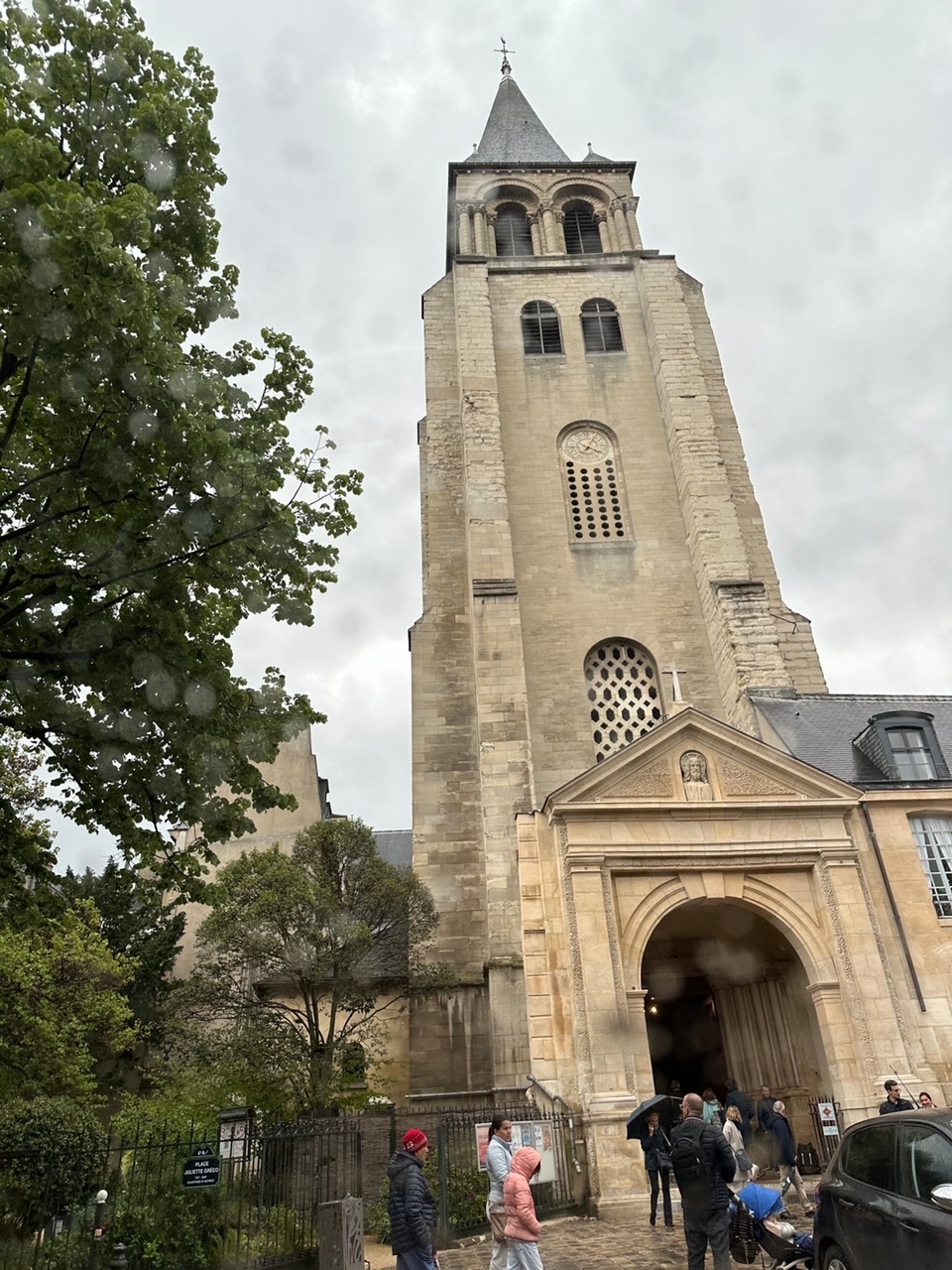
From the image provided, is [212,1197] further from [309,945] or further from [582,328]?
[582,328]

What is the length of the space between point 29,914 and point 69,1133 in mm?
4077

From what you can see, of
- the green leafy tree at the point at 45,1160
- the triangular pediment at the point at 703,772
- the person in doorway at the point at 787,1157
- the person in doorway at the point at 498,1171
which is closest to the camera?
the person in doorway at the point at 498,1171

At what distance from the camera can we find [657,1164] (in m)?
10.4

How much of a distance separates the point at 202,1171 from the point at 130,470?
6.59 meters

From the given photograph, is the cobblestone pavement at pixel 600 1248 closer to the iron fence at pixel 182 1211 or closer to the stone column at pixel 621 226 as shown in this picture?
the iron fence at pixel 182 1211

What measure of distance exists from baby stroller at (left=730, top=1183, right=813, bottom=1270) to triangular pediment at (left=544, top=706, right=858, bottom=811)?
6760mm

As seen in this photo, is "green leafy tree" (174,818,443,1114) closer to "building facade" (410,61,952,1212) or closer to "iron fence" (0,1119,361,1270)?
"building facade" (410,61,952,1212)

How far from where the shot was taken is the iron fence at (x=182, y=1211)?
8.20 meters

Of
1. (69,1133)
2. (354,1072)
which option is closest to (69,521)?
(69,1133)

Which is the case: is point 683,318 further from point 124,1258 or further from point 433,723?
point 124,1258

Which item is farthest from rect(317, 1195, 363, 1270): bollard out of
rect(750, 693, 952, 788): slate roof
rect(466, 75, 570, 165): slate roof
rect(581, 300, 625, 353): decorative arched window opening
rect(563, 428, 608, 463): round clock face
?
rect(466, 75, 570, 165): slate roof

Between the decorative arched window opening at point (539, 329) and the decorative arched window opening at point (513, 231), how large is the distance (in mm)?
4652

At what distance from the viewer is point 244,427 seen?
912 cm

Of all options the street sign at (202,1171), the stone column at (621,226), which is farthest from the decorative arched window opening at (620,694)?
the stone column at (621,226)
